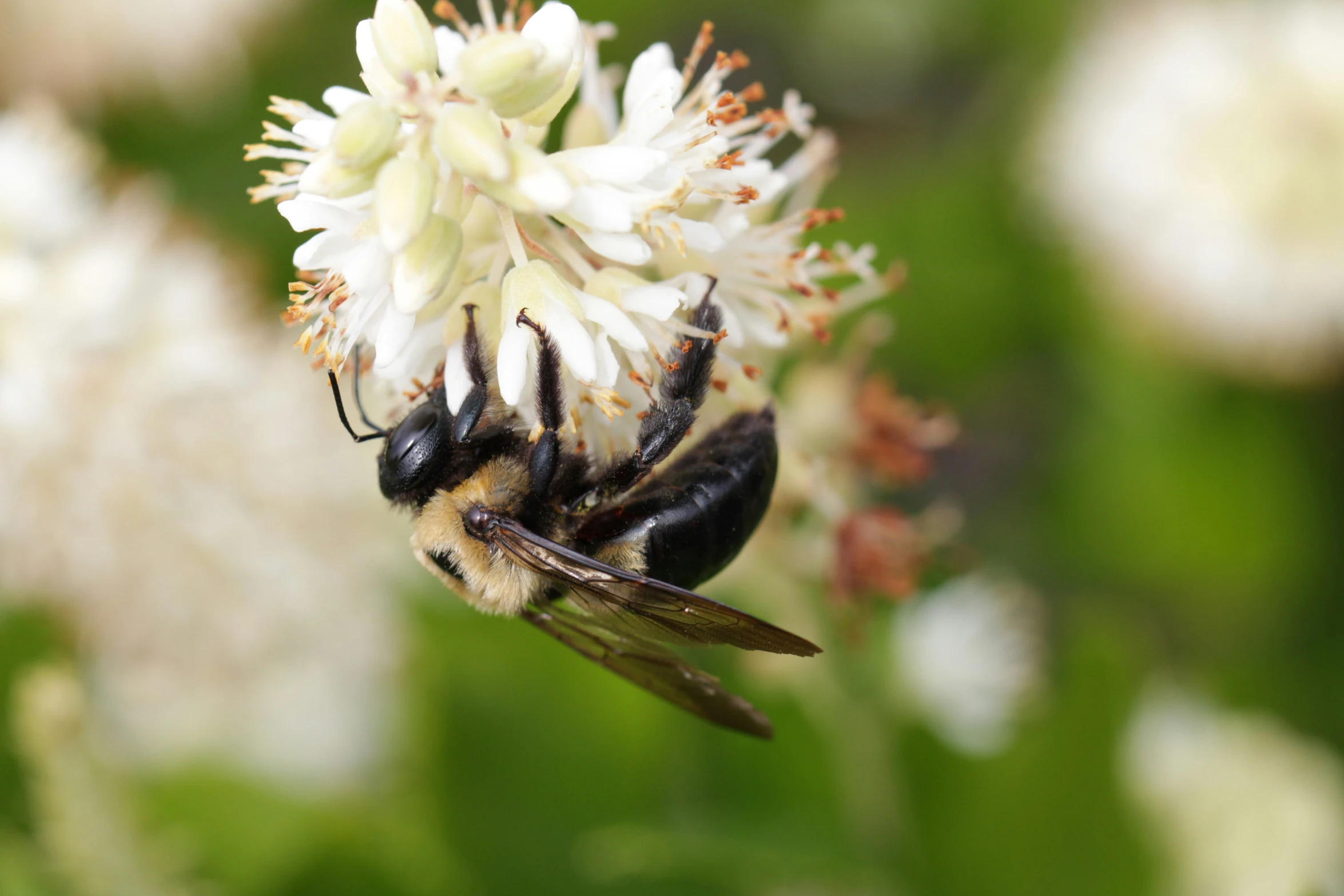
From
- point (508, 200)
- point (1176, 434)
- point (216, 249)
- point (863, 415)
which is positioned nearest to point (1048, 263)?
point (1176, 434)

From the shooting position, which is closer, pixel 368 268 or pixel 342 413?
pixel 368 268

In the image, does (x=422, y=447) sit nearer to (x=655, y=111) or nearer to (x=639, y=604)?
(x=639, y=604)

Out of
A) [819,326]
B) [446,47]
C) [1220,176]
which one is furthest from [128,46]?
[1220,176]

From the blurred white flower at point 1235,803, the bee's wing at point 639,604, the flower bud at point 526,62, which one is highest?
the flower bud at point 526,62

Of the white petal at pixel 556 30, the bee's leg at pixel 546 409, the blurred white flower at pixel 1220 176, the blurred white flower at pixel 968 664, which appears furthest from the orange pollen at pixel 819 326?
the blurred white flower at pixel 1220 176

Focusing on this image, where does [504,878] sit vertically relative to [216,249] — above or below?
below

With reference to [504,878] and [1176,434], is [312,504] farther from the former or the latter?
[1176,434]

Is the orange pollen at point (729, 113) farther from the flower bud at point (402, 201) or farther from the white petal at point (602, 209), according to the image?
the flower bud at point (402, 201)
